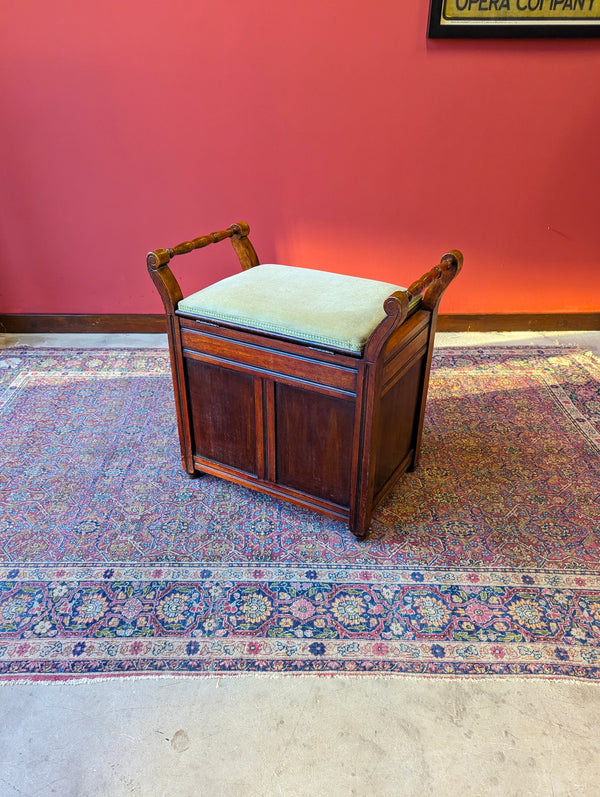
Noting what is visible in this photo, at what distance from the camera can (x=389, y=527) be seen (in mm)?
1935

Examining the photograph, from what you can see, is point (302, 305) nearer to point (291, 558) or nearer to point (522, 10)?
point (291, 558)

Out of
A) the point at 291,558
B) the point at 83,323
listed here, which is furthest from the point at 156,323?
the point at 291,558

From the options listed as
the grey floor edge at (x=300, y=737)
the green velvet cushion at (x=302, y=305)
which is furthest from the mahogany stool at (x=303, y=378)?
the grey floor edge at (x=300, y=737)

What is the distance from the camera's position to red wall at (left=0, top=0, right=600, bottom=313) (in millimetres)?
2658

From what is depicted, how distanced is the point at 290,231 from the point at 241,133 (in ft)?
1.69

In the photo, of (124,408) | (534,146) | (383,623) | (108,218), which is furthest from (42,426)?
(534,146)

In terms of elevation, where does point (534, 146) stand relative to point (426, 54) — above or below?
below

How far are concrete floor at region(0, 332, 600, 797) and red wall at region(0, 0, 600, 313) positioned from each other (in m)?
2.18

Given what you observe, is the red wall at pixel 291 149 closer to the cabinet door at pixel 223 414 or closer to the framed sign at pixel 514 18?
the framed sign at pixel 514 18

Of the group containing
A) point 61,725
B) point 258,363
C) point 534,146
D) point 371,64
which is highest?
point 371,64

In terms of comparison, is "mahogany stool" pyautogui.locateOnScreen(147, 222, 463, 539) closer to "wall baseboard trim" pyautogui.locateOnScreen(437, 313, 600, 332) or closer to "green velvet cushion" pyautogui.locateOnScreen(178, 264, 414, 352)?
"green velvet cushion" pyautogui.locateOnScreen(178, 264, 414, 352)

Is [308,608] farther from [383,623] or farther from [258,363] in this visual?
[258,363]

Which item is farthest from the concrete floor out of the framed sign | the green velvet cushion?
the framed sign

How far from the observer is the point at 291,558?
181 centimetres
